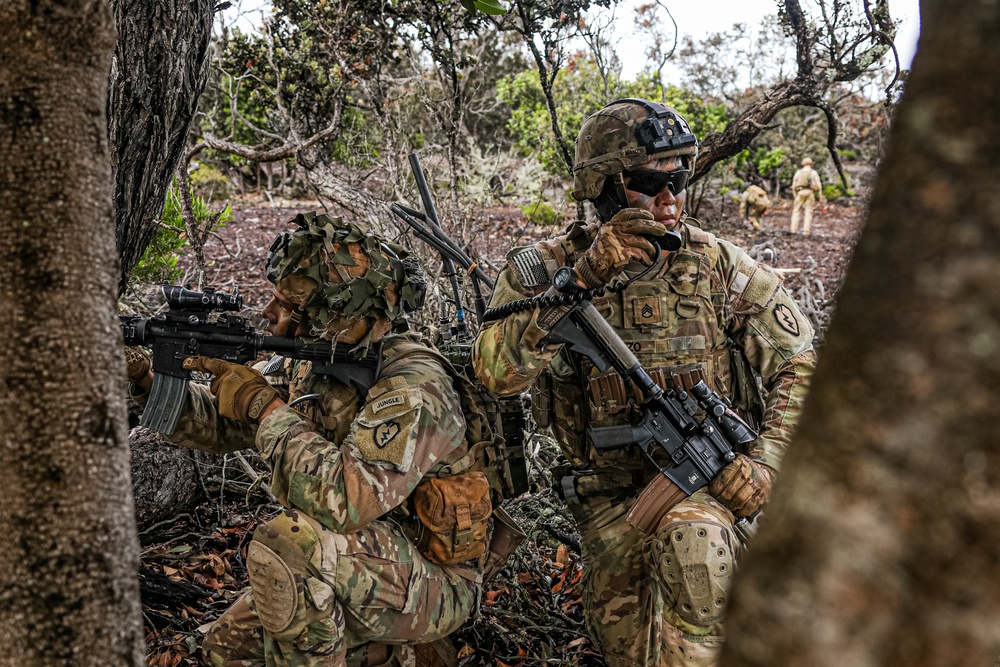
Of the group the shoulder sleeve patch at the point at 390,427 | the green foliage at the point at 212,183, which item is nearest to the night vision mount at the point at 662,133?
the shoulder sleeve patch at the point at 390,427

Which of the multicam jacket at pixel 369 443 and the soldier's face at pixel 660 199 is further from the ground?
the soldier's face at pixel 660 199

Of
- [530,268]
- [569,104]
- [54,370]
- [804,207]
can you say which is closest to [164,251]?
[530,268]

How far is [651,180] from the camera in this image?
10.6ft

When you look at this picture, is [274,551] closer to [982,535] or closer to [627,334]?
[627,334]

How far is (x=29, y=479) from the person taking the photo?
3.84 ft

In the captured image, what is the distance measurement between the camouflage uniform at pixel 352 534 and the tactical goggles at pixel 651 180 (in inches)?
41.4

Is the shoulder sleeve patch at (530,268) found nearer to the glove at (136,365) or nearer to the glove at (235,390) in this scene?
the glove at (235,390)

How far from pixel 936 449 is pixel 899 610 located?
0.42ft

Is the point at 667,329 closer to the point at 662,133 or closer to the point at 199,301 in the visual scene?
the point at 662,133

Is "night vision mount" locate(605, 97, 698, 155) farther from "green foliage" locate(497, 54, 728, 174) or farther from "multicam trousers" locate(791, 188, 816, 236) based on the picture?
"multicam trousers" locate(791, 188, 816, 236)

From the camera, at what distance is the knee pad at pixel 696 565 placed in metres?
2.71

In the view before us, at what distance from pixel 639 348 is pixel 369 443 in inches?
45.0

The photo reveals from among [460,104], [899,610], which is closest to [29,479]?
[899,610]

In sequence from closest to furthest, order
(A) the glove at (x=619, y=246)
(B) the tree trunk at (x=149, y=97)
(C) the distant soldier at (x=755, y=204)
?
(B) the tree trunk at (x=149, y=97) < (A) the glove at (x=619, y=246) < (C) the distant soldier at (x=755, y=204)
